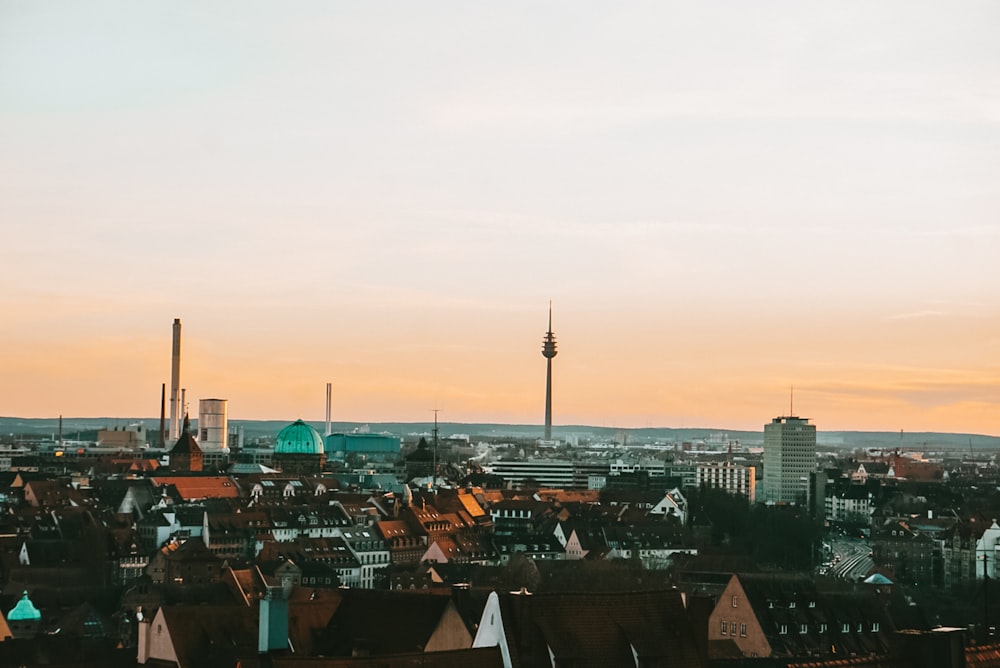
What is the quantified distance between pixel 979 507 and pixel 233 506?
3108 inches

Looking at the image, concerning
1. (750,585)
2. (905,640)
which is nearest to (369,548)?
(750,585)

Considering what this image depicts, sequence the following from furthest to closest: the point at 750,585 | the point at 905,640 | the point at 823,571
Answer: the point at 823,571 < the point at 750,585 < the point at 905,640

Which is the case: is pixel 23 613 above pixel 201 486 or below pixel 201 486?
below

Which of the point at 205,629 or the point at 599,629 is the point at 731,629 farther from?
the point at 599,629

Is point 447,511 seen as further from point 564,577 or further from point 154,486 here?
point 564,577

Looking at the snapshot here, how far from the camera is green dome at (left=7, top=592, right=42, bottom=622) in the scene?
77938 mm

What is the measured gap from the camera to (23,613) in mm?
78562

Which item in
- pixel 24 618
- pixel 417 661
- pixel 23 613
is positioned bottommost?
pixel 24 618

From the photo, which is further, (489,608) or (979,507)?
(979,507)

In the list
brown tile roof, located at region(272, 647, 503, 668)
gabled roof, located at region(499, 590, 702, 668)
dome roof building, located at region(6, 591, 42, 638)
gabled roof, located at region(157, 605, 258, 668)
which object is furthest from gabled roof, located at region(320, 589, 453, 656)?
dome roof building, located at region(6, 591, 42, 638)

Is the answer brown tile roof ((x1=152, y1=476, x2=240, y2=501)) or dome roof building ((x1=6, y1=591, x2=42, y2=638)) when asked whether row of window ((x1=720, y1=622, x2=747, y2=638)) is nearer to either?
dome roof building ((x1=6, y1=591, x2=42, y2=638))

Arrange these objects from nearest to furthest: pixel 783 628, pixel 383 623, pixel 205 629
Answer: pixel 383 623
pixel 205 629
pixel 783 628

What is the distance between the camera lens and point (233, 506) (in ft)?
495

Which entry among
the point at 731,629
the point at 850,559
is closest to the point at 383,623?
the point at 731,629
